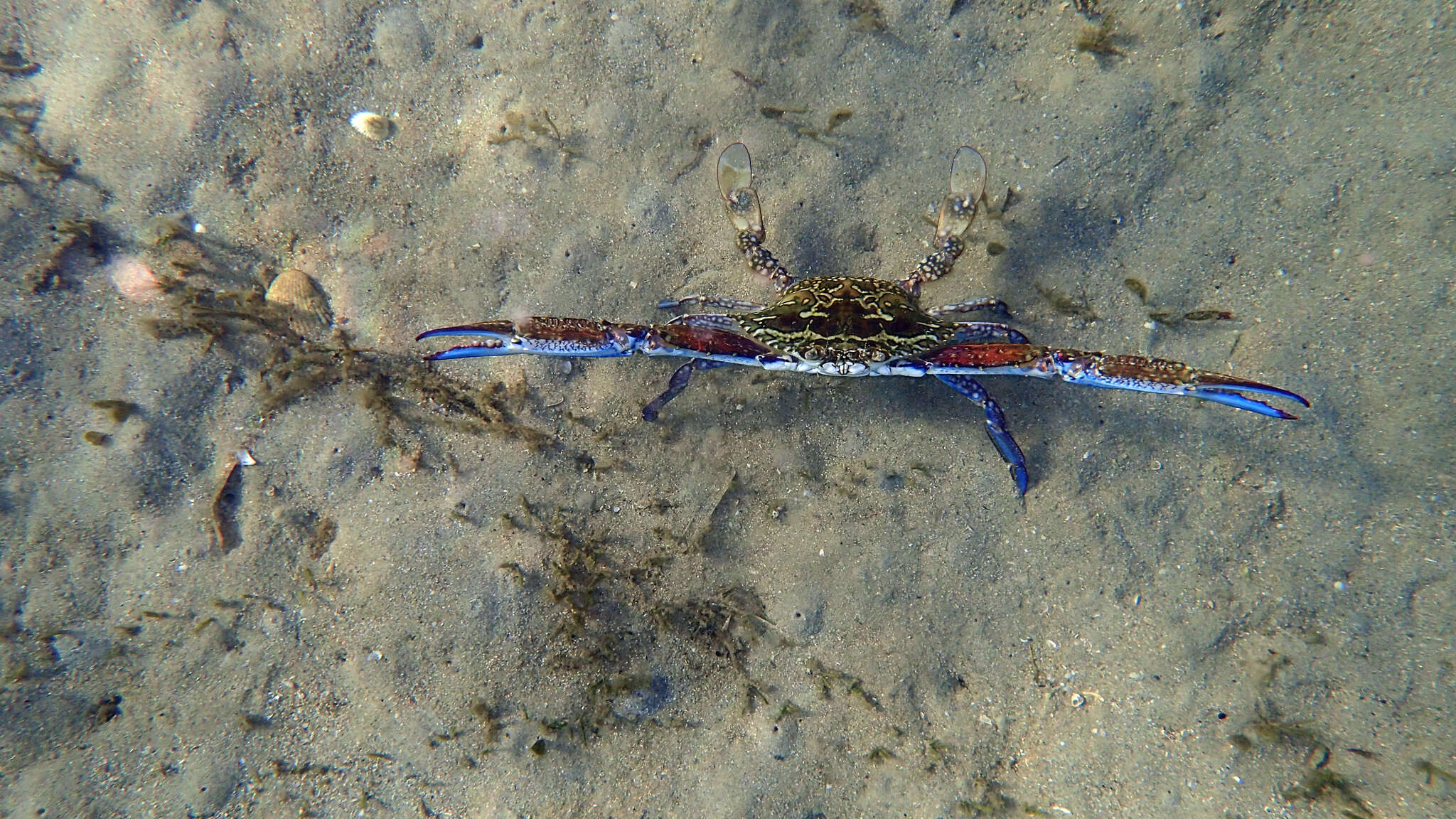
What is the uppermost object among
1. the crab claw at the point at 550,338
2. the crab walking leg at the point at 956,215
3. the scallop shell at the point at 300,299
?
the crab walking leg at the point at 956,215

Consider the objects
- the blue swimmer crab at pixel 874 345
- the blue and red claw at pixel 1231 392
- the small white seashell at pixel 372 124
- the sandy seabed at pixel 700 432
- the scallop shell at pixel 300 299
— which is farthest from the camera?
the small white seashell at pixel 372 124

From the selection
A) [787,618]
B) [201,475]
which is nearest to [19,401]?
[201,475]

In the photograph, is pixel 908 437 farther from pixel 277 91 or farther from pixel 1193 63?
pixel 277 91

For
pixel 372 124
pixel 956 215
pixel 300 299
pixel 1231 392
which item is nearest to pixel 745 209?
pixel 956 215

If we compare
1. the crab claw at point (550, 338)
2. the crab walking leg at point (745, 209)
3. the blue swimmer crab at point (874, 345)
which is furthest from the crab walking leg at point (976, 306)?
the crab claw at point (550, 338)

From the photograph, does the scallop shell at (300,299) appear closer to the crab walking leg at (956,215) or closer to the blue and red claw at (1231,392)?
the crab walking leg at (956,215)
